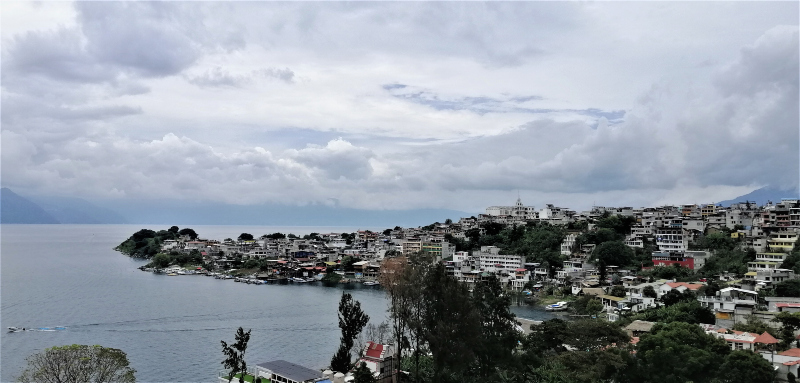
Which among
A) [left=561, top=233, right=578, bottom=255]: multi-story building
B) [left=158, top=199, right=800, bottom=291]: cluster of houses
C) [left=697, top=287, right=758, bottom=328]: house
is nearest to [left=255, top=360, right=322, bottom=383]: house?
[left=158, top=199, right=800, bottom=291]: cluster of houses

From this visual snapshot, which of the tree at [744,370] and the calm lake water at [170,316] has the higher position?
the tree at [744,370]

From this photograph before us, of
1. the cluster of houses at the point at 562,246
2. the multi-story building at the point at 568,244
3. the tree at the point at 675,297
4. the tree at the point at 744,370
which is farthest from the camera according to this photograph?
the multi-story building at the point at 568,244

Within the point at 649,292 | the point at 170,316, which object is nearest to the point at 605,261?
the point at 649,292

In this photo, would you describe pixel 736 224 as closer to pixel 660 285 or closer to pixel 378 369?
pixel 660 285

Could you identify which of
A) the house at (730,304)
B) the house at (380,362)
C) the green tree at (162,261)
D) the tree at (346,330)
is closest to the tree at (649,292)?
the house at (730,304)

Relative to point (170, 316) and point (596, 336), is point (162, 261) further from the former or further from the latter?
point (596, 336)

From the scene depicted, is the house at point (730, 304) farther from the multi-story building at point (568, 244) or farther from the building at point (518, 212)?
the building at point (518, 212)
